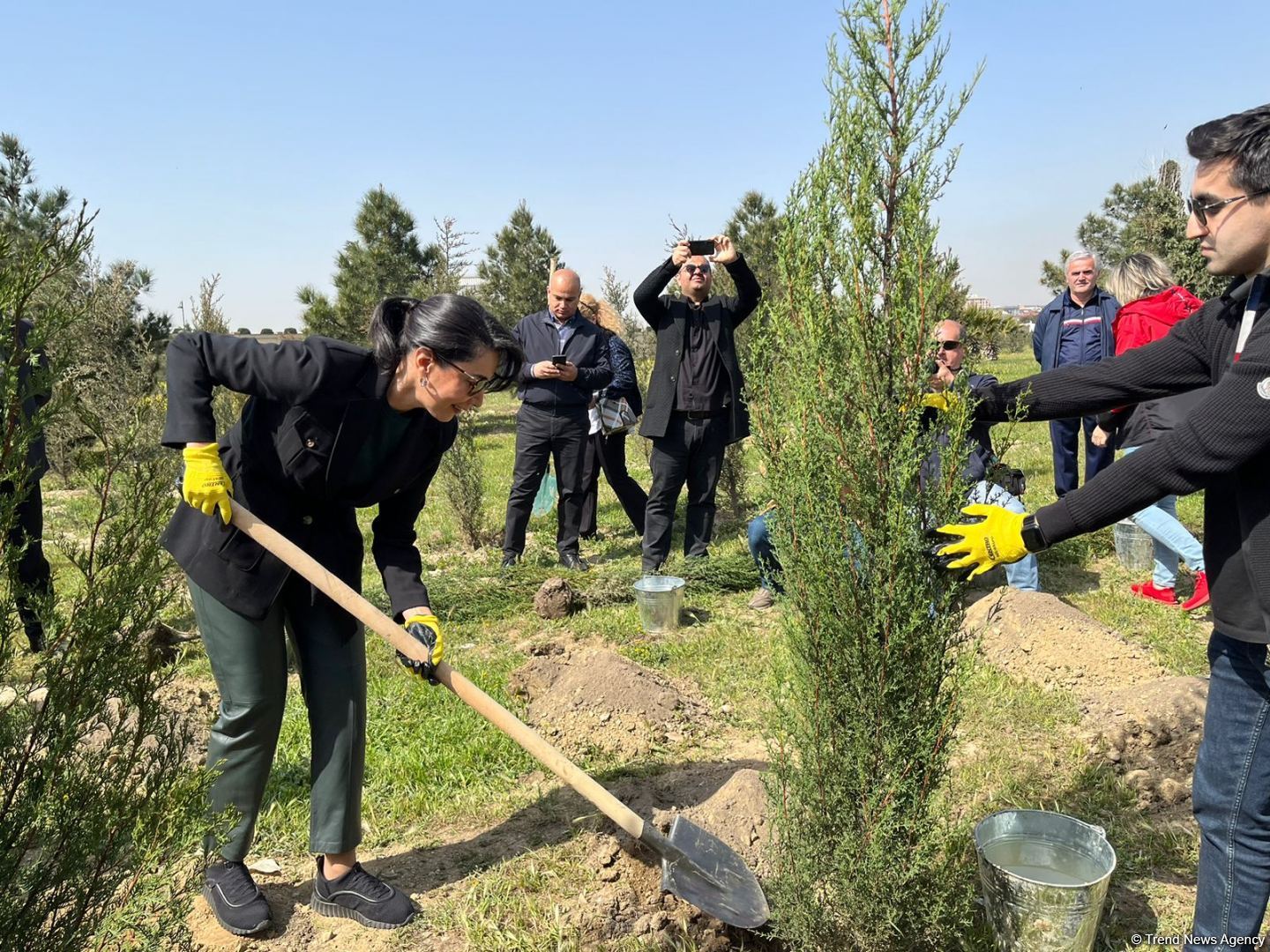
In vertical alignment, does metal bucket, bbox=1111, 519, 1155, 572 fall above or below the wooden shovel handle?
below

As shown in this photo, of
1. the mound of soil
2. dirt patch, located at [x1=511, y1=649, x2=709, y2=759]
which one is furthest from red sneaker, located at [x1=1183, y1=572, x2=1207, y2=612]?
the mound of soil

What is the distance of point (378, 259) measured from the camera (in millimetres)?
19500

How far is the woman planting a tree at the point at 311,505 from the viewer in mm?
2643

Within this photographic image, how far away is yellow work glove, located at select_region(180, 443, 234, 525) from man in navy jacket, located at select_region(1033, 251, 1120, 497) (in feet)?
22.0

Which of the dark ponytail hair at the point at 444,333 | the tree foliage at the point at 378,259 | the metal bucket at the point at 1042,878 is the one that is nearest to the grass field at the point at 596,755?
the metal bucket at the point at 1042,878

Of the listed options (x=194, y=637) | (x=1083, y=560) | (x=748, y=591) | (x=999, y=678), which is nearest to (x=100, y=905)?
(x=194, y=637)

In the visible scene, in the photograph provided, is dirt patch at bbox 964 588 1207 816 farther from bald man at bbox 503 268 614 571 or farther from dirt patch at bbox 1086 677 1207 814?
bald man at bbox 503 268 614 571

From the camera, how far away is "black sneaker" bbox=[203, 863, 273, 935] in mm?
2865

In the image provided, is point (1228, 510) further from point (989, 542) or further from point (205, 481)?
point (205, 481)

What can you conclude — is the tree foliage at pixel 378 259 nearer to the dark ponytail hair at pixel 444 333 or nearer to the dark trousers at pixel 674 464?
the dark trousers at pixel 674 464

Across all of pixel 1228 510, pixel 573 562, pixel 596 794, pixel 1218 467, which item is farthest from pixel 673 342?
pixel 1218 467

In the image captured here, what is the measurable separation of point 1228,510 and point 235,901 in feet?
10.7

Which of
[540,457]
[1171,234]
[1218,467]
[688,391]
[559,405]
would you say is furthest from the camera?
[1171,234]

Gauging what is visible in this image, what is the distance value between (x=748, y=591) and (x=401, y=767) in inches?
126
